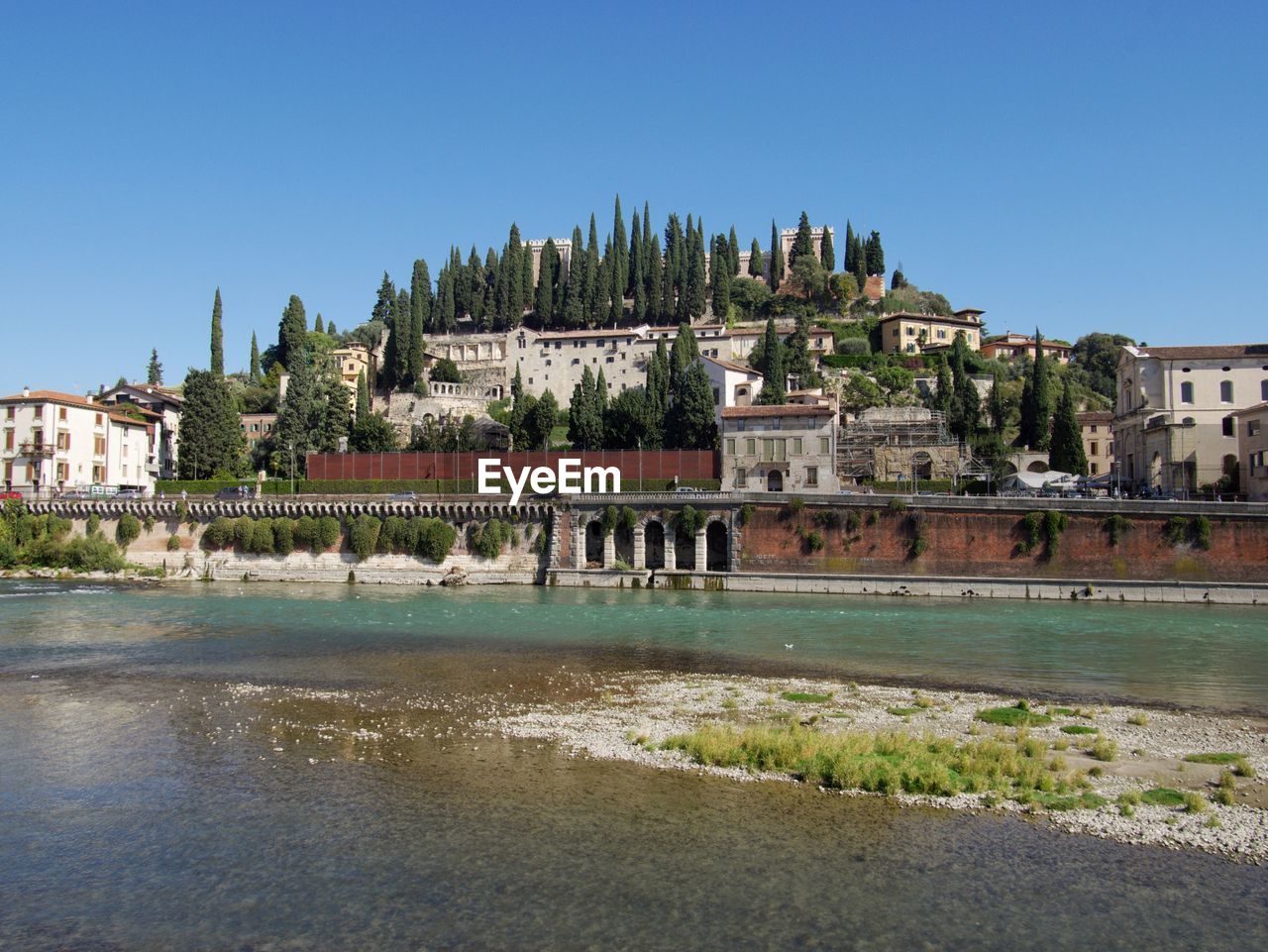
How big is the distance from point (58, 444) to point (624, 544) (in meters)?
37.4

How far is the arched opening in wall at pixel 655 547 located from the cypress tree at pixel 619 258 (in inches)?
2062

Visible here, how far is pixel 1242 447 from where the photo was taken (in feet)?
165

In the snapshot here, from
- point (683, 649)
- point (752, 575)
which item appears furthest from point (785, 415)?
point (683, 649)

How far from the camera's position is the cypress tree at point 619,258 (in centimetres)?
10012

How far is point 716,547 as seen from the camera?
164 feet

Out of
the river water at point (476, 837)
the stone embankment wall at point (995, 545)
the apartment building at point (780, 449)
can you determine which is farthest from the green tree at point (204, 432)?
the river water at point (476, 837)

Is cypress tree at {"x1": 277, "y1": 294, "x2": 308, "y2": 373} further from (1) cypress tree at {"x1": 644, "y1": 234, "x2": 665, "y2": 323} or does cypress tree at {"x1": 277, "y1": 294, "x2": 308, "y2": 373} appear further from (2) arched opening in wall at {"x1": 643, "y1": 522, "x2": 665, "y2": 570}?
(2) arched opening in wall at {"x1": 643, "y1": 522, "x2": 665, "y2": 570}

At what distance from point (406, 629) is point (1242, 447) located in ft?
144

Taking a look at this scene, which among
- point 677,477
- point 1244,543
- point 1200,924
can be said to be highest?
point 677,477

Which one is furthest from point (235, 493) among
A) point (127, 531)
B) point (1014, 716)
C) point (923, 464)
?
point (1014, 716)

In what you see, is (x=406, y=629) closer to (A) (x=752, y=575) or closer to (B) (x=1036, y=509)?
(A) (x=752, y=575)

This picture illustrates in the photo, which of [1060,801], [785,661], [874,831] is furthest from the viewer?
[785,661]

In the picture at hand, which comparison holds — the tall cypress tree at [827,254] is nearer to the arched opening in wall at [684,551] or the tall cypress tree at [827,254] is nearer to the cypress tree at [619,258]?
the cypress tree at [619,258]

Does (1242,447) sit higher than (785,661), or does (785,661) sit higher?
(1242,447)
